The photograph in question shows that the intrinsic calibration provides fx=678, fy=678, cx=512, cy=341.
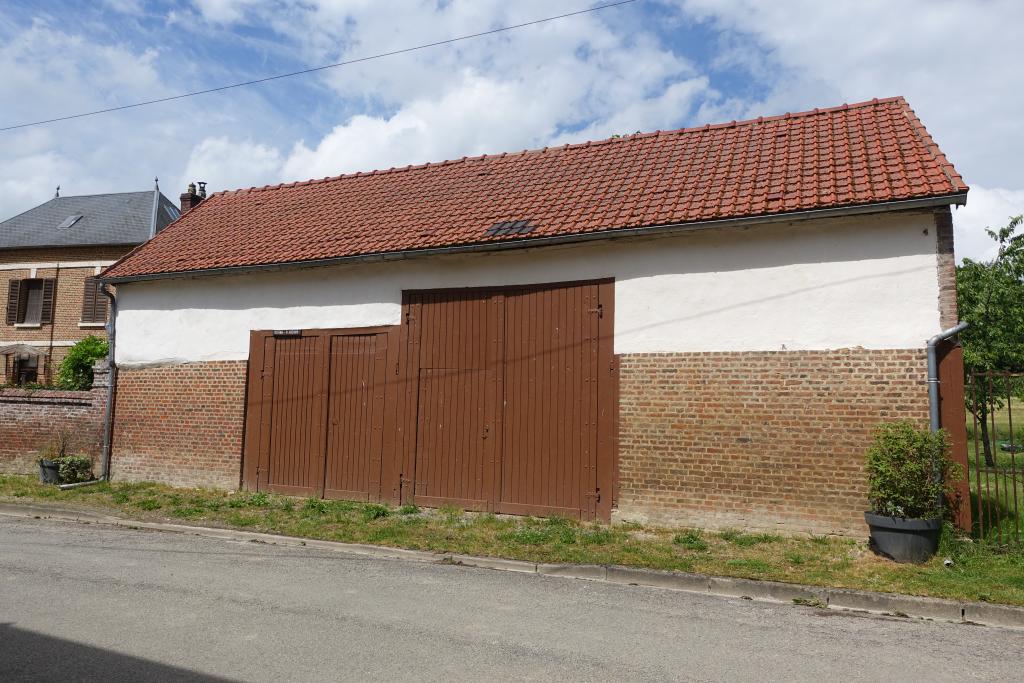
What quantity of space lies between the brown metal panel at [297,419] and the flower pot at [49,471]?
388cm

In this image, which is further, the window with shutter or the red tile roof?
the window with shutter

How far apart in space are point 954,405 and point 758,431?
6.48 ft

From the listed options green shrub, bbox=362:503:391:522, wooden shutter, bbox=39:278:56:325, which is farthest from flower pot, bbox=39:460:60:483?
wooden shutter, bbox=39:278:56:325

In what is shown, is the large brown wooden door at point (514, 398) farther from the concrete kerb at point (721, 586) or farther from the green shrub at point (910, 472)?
the green shrub at point (910, 472)

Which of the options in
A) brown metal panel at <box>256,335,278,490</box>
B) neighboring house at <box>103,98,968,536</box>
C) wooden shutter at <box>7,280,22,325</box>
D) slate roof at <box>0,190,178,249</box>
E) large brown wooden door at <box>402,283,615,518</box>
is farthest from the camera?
slate roof at <box>0,190,178,249</box>

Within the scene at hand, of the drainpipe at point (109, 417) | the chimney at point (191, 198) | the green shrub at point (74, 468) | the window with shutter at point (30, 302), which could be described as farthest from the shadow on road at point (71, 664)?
the window with shutter at point (30, 302)

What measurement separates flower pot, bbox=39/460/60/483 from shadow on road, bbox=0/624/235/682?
836cm

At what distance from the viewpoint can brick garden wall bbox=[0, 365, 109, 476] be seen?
12258 mm

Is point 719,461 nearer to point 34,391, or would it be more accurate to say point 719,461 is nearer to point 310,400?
point 310,400

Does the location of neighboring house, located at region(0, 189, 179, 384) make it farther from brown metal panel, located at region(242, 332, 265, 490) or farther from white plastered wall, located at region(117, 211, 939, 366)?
white plastered wall, located at region(117, 211, 939, 366)

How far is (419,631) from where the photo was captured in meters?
4.75

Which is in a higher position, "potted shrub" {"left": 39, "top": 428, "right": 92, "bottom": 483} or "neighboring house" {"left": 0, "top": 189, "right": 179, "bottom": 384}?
"neighboring house" {"left": 0, "top": 189, "right": 179, "bottom": 384}

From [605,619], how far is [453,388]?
4.92m

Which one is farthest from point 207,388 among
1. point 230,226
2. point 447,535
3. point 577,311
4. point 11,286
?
point 11,286
